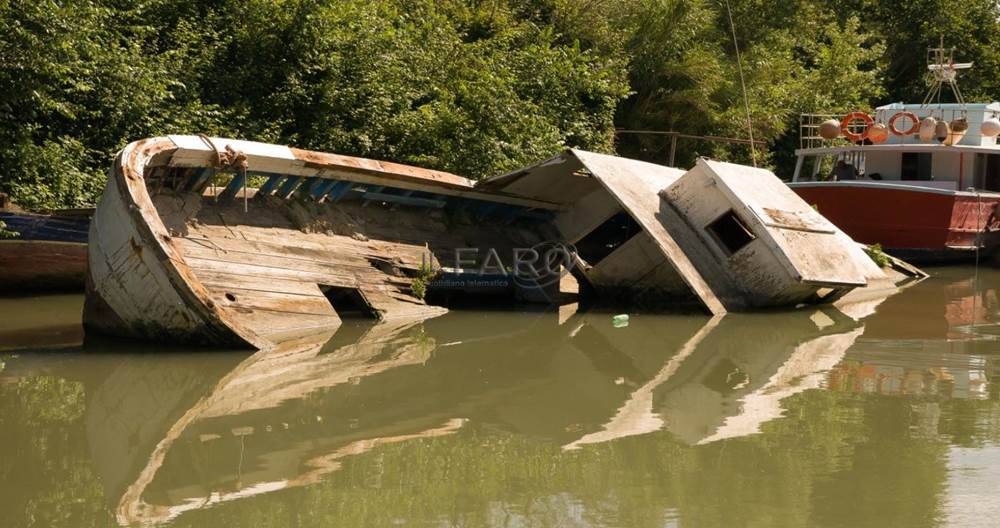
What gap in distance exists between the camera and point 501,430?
7090mm

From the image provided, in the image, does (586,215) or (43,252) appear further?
(586,215)

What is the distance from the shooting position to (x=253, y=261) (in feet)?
34.2

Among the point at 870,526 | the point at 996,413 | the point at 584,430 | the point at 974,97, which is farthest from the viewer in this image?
the point at 974,97

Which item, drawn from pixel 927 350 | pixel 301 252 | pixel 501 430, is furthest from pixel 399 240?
pixel 501 430

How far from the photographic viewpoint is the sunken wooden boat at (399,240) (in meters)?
9.23

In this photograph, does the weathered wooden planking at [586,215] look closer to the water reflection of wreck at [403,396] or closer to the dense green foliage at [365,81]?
the dense green foliage at [365,81]

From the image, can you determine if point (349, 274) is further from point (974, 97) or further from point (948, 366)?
point (974, 97)

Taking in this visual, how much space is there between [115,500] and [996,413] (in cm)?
535

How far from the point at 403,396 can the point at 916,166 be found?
47.4 ft

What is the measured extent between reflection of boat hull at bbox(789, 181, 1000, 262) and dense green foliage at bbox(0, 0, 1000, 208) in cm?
406

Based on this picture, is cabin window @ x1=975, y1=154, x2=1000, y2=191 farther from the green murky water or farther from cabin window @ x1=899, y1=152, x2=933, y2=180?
the green murky water

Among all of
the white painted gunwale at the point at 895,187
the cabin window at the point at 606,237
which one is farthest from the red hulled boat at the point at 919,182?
the cabin window at the point at 606,237

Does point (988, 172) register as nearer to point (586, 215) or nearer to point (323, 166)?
point (586, 215)

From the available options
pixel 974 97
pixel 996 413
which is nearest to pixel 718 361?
pixel 996 413
